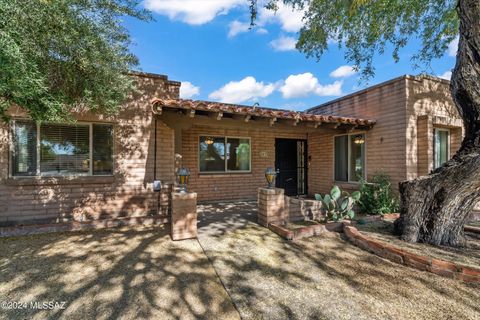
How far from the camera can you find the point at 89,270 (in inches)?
118

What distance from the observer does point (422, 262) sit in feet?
9.98

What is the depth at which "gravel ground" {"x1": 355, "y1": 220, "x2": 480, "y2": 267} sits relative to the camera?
328 cm

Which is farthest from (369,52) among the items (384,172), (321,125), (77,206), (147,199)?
(77,206)

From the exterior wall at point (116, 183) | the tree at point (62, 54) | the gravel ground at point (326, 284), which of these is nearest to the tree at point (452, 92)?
the gravel ground at point (326, 284)

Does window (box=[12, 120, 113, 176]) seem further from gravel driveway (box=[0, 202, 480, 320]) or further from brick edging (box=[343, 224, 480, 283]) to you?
brick edging (box=[343, 224, 480, 283])

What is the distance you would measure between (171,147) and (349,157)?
5594mm

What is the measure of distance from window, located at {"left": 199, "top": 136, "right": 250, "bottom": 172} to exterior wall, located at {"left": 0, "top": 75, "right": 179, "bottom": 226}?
191 centimetres

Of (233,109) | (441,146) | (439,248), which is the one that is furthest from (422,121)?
(233,109)

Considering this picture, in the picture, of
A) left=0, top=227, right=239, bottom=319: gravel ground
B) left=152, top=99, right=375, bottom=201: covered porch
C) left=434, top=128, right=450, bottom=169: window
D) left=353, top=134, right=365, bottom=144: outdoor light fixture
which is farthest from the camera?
left=353, top=134, right=365, bottom=144: outdoor light fixture

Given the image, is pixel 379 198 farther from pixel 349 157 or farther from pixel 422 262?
pixel 422 262

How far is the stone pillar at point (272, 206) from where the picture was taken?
4781 mm

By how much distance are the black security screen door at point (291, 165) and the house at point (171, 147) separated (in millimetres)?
1363

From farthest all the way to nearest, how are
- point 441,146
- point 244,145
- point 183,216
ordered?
1. point 244,145
2. point 441,146
3. point 183,216

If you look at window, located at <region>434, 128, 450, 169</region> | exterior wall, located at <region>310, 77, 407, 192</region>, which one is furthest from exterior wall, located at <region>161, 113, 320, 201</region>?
window, located at <region>434, 128, 450, 169</region>
